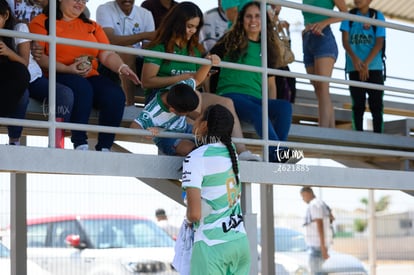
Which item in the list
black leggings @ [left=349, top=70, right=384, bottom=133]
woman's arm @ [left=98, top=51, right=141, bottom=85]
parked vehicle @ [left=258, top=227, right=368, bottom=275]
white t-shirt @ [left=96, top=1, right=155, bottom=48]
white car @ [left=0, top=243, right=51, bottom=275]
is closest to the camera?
woman's arm @ [left=98, top=51, right=141, bottom=85]

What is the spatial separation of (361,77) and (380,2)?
4.01 metres

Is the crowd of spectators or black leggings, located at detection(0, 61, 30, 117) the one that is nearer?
black leggings, located at detection(0, 61, 30, 117)

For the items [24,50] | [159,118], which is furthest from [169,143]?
[24,50]

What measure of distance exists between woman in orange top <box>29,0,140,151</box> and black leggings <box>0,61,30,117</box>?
0.42 meters

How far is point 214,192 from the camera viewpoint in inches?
209

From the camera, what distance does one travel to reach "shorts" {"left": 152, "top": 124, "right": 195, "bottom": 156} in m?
5.69

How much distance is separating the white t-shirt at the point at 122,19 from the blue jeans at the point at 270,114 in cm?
85

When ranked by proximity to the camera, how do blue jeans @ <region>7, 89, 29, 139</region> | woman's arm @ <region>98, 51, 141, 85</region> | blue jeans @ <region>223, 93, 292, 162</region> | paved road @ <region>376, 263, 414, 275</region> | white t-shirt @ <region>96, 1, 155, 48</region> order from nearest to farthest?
blue jeans @ <region>7, 89, 29, 139</region> → woman's arm @ <region>98, 51, 141, 85</region> → blue jeans @ <region>223, 93, 292, 162</region> → white t-shirt @ <region>96, 1, 155, 48</region> → paved road @ <region>376, 263, 414, 275</region>

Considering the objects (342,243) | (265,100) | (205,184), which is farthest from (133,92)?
(342,243)

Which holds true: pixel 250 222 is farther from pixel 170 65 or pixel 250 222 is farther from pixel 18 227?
pixel 18 227

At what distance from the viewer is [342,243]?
18.0 m

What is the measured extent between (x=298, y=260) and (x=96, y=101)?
9.15m

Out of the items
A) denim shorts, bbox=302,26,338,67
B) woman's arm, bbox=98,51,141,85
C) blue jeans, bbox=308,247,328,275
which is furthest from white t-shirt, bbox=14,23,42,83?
blue jeans, bbox=308,247,328,275

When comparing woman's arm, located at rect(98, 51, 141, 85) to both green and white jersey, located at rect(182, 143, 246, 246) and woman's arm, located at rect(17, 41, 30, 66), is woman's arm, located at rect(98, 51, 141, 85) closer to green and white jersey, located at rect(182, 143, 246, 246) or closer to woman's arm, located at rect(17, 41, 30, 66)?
woman's arm, located at rect(17, 41, 30, 66)
